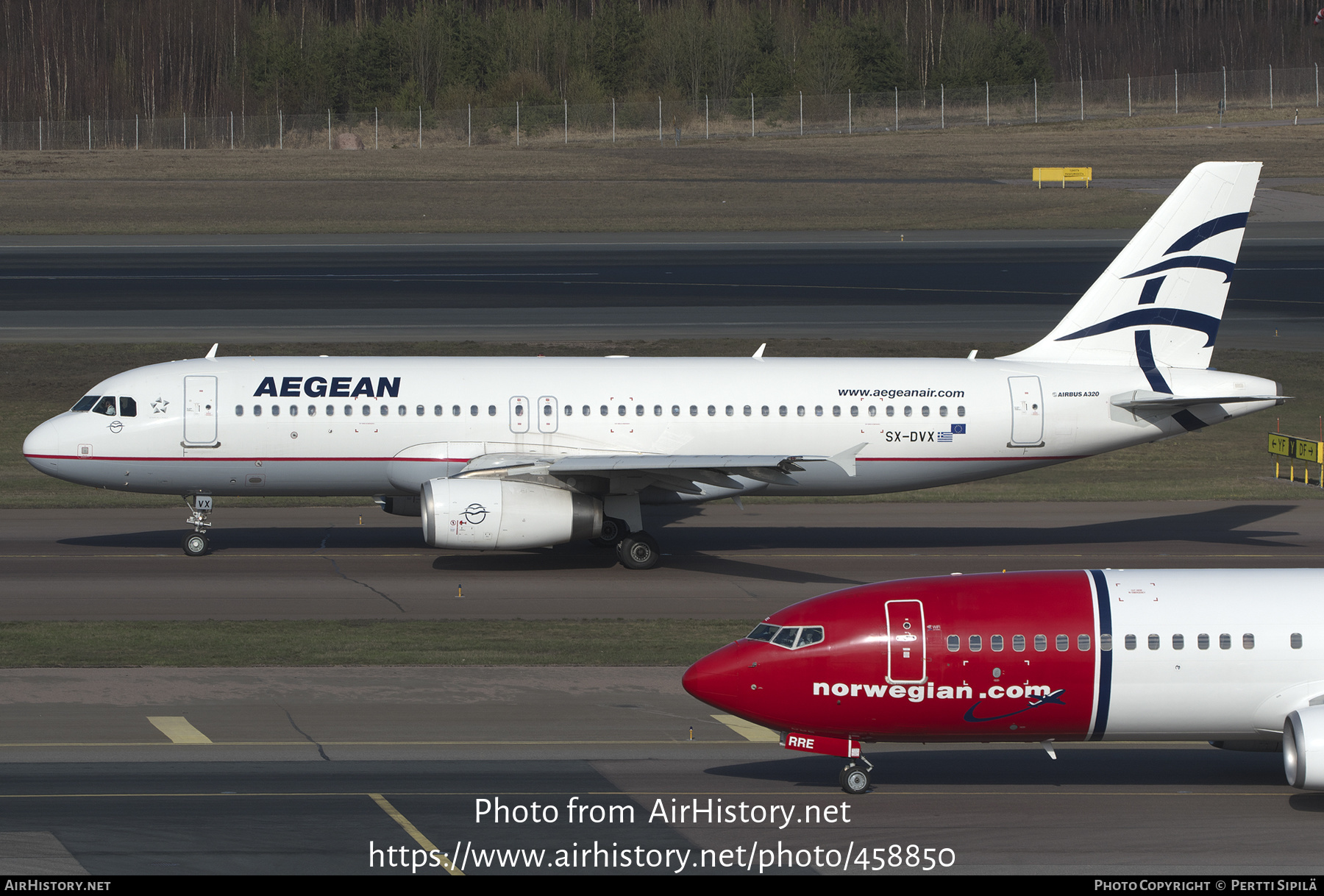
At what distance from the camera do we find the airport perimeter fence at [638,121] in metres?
124

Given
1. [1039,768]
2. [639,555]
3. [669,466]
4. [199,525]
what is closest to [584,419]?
[669,466]

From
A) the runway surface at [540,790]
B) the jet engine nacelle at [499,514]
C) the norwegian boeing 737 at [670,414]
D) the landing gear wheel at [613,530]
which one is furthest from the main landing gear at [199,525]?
the runway surface at [540,790]

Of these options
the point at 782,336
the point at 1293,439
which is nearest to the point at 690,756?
the point at 1293,439

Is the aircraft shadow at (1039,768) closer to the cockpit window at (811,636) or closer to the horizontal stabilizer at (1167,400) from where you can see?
the cockpit window at (811,636)

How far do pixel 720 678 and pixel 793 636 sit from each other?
3.43ft

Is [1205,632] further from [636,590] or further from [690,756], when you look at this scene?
[636,590]

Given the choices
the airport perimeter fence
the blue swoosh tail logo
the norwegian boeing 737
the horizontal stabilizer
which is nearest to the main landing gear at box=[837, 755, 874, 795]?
the blue swoosh tail logo

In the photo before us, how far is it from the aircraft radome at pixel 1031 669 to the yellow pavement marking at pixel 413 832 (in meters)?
3.77

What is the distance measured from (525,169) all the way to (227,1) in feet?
264

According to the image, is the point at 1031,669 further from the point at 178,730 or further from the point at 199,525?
the point at 199,525

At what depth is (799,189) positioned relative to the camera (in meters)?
101

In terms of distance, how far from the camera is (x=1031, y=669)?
18.3 metres

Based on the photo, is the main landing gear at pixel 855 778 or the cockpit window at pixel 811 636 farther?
the main landing gear at pixel 855 778

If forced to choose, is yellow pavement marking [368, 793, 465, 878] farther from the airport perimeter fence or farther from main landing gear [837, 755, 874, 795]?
the airport perimeter fence
